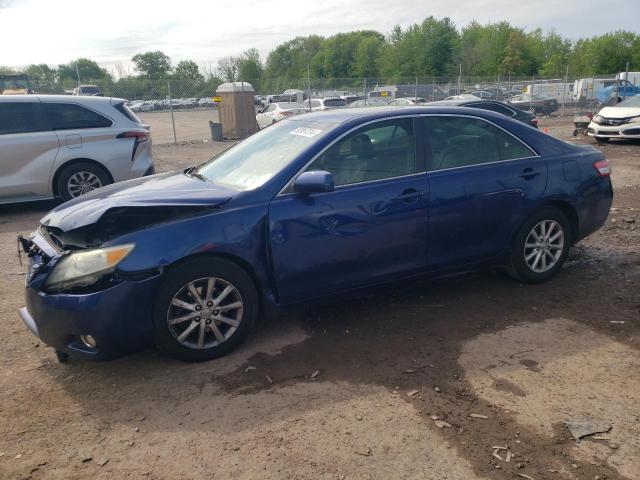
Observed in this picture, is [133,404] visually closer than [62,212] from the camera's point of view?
Yes

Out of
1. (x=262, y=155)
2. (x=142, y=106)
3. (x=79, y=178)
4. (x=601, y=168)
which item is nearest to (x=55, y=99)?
(x=79, y=178)

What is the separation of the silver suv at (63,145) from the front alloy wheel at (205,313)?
5.78 meters

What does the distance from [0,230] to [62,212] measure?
14.8 feet

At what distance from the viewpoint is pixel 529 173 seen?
4750 mm

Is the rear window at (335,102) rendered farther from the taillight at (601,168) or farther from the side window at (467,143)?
the side window at (467,143)

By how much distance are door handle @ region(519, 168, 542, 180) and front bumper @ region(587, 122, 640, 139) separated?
40.1 ft

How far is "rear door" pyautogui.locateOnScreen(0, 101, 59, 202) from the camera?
26.7ft

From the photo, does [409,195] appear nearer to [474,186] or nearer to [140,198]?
[474,186]

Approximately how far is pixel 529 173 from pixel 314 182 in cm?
210

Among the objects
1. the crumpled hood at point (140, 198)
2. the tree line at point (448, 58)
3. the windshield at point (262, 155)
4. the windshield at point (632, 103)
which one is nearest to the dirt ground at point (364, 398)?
the crumpled hood at point (140, 198)

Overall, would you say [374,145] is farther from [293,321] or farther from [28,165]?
[28,165]

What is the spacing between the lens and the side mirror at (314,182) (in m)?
3.75

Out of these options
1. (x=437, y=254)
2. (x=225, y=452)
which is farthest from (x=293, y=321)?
(x=225, y=452)

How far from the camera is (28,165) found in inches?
324
